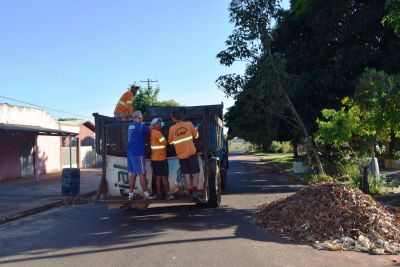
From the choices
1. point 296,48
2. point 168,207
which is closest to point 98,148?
point 168,207

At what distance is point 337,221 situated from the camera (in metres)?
7.93

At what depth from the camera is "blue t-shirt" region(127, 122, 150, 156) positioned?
9.65m

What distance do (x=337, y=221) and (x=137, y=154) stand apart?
4126 millimetres

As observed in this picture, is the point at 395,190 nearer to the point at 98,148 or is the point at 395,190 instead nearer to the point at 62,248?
the point at 98,148

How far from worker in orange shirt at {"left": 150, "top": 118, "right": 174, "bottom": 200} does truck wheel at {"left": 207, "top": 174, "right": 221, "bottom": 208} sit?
1.39 meters

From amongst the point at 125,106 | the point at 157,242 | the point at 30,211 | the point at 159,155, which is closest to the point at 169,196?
the point at 159,155

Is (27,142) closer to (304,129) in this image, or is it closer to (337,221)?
(304,129)

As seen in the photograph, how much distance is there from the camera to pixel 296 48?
2134 centimetres

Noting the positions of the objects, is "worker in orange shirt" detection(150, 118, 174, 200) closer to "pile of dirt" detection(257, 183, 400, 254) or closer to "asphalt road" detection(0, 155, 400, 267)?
"asphalt road" detection(0, 155, 400, 267)

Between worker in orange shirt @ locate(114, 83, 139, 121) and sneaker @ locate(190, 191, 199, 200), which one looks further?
worker in orange shirt @ locate(114, 83, 139, 121)

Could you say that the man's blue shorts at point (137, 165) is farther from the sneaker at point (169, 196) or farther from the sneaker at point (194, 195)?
the sneaker at point (194, 195)

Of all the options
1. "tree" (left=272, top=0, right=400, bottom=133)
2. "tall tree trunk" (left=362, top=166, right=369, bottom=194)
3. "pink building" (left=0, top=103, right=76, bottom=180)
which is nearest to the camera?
"tall tree trunk" (left=362, top=166, right=369, bottom=194)

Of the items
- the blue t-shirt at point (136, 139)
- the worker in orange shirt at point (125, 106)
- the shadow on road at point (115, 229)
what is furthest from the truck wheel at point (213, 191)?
the worker in orange shirt at point (125, 106)

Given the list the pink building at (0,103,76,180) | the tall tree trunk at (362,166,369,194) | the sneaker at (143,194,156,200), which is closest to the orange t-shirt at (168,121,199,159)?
the sneaker at (143,194,156,200)
